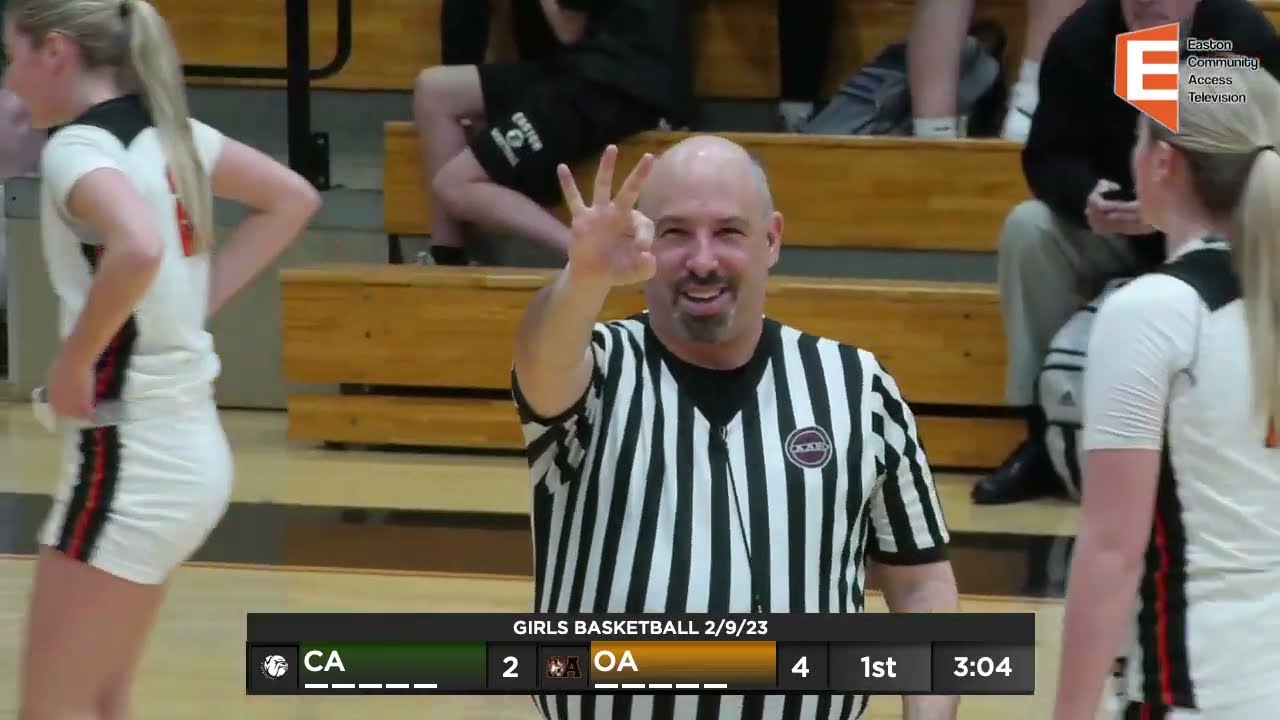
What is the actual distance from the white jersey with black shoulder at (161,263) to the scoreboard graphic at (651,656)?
2.28 ft

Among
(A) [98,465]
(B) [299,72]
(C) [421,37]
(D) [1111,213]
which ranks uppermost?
(C) [421,37]

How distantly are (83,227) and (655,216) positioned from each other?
88cm

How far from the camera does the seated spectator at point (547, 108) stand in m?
5.41

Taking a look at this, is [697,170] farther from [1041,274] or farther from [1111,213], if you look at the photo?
[1041,274]

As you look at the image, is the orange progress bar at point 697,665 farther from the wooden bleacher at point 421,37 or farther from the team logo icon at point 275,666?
the wooden bleacher at point 421,37

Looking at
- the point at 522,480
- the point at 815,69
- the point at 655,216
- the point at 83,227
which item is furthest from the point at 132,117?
the point at 815,69

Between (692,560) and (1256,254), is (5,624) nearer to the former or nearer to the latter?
(692,560)

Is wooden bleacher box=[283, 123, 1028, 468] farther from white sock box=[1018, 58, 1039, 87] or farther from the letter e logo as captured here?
the letter e logo

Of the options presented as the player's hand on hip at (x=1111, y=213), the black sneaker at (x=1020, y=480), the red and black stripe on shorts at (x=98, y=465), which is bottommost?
the black sneaker at (x=1020, y=480)

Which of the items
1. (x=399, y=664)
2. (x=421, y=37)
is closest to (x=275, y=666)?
(x=399, y=664)

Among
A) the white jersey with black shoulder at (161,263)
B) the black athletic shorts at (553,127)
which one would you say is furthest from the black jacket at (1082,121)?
the white jersey with black shoulder at (161,263)

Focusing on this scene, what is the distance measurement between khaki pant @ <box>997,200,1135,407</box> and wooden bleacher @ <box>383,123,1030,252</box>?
1.91ft

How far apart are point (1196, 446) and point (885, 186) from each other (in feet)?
12.4

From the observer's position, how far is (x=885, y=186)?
5.46 metres
